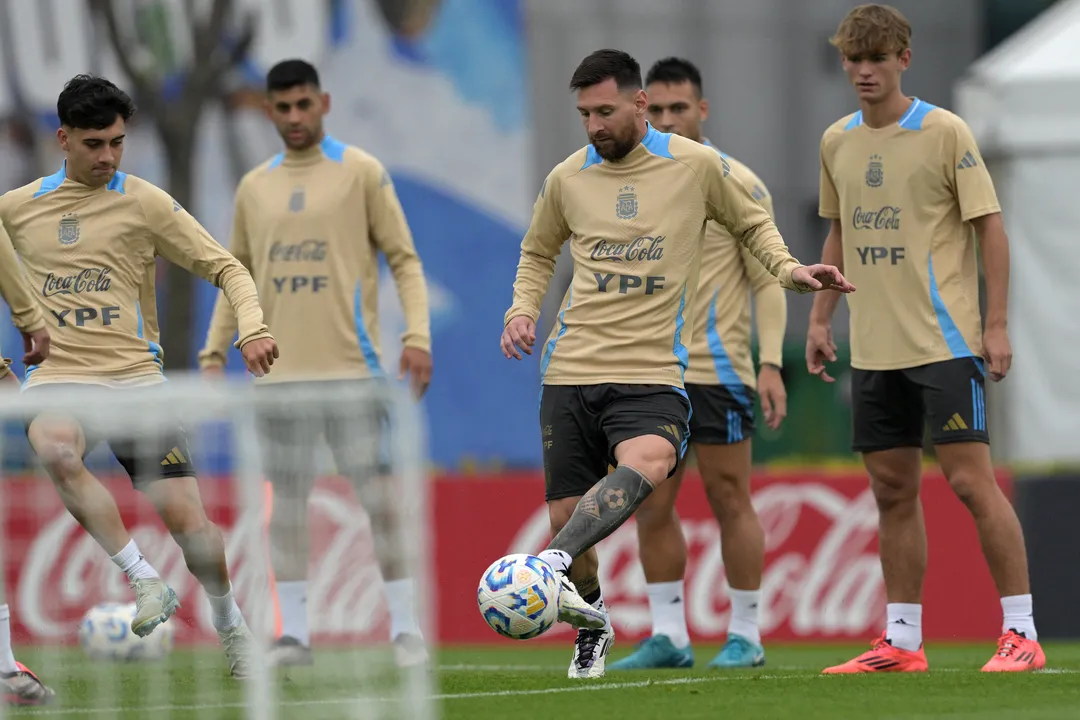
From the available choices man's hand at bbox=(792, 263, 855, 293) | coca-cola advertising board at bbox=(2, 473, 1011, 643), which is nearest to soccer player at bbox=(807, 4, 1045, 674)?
man's hand at bbox=(792, 263, 855, 293)

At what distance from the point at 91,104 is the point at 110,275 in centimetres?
67

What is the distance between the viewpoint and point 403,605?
20.4 ft

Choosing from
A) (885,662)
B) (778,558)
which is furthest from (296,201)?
(778,558)

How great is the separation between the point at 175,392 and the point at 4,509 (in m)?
2.38

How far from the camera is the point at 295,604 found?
6188mm

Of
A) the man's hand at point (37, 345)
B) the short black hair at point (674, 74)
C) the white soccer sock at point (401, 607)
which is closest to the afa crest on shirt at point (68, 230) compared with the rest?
the man's hand at point (37, 345)

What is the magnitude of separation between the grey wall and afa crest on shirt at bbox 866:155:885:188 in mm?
15805

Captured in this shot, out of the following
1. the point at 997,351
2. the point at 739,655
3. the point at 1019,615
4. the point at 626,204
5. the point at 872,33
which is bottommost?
the point at 739,655

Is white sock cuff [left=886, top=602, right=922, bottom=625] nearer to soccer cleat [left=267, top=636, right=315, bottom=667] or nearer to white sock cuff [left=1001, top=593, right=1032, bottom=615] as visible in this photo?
white sock cuff [left=1001, top=593, right=1032, bottom=615]

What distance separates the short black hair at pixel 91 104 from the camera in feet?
23.4

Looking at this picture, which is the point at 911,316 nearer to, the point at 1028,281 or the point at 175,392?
the point at 175,392

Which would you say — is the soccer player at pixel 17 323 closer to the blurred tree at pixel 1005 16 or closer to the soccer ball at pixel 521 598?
the soccer ball at pixel 521 598

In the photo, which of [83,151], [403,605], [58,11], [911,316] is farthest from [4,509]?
[58,11]

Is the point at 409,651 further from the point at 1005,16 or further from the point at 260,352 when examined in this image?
the point at 1005,16
